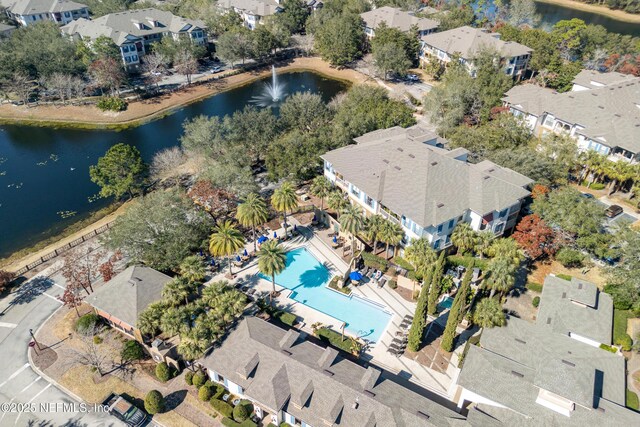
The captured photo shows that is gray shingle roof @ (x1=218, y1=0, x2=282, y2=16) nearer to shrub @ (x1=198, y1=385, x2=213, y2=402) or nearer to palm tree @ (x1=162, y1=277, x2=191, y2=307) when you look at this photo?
palm tree @ (x1=162, y1=277, x2=191, y2=307)

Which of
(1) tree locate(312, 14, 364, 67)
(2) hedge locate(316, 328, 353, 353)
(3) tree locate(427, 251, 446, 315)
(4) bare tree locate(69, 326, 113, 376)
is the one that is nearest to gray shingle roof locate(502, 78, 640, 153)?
(3) tree locate(427, 251, 446, 315)

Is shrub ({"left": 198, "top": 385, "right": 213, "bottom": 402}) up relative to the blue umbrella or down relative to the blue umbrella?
down

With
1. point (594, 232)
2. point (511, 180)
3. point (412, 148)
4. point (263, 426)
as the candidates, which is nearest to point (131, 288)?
point (263, 426)

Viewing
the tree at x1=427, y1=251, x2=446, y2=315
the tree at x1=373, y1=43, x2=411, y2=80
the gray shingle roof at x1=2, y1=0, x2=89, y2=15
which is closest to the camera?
the tree at x1=427, y1=251, x2=446, y2=315

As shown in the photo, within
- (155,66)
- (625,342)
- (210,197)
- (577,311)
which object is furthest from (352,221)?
(155,66)

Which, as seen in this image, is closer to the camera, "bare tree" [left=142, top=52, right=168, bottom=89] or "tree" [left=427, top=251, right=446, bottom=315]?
"tree" [left=427, top=251, right=446, bottom=315]

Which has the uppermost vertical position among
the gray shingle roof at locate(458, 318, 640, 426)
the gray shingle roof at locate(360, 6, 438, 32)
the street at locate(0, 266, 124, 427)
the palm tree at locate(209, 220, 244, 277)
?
the gray shingle roof at locate(360, 6, 438, 32)
